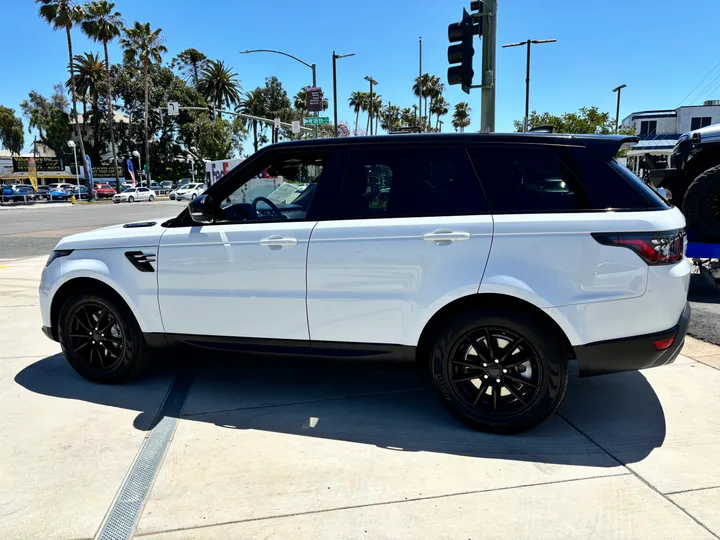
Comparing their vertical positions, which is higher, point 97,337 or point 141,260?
point 141,260

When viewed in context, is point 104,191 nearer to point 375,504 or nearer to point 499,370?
point 499,370

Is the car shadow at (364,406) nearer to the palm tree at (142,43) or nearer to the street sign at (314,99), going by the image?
the street sign at (314,99)

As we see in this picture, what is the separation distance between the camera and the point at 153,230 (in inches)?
155

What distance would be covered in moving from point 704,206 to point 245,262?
5.88 metres

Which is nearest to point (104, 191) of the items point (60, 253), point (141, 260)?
point (60, 253)

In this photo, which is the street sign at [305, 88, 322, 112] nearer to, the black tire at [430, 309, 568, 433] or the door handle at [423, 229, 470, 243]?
the door handle at [423, 229, 470, 243]

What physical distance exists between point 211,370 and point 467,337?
2430 millimetres

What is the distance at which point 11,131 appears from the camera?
86.0 m

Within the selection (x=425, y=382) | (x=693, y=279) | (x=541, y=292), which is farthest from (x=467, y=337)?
(x=693, y=279)

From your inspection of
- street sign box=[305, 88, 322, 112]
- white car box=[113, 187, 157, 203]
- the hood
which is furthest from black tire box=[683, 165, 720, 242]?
white car box=[113, 187, 157, 203]

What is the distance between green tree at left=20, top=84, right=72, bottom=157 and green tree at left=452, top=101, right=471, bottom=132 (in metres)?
57.3

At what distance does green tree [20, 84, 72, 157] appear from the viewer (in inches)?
2766

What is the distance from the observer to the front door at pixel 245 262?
354cm

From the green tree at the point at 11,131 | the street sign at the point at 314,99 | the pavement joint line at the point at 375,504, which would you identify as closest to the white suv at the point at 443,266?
the pavement joint line at the point at 375,504
